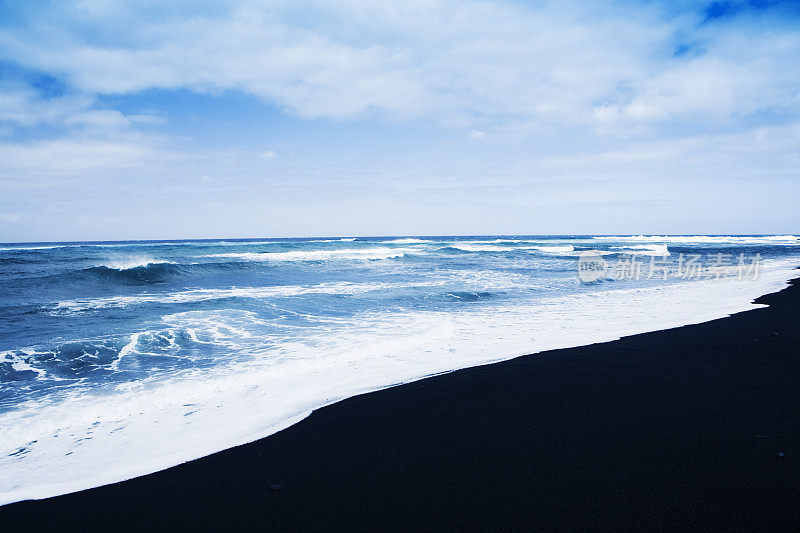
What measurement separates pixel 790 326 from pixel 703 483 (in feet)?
19.8

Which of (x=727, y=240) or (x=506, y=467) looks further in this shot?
(x=727, y=240)

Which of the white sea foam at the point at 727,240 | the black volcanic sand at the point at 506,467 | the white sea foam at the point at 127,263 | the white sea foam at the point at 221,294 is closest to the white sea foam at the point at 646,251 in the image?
the white sea foam at the point at 727,240

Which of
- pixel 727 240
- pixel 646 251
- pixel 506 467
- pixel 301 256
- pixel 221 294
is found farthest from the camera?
pixel 727 240

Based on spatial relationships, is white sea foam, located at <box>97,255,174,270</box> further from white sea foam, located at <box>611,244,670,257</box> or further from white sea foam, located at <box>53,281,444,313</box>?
white sea foam, located at <box>611,244,670,257</box>

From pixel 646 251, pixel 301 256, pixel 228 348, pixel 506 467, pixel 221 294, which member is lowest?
pixel 301 256

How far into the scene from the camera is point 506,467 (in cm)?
271

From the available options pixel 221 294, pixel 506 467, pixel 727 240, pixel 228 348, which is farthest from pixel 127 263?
pixel 727 240

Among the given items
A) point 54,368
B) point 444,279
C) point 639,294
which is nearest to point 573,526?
point 54,368

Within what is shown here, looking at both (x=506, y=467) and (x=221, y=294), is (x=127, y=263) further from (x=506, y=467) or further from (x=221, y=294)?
(x=506, y=467)

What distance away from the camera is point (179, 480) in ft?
9.33

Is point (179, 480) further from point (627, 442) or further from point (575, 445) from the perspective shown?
point (627, 442)

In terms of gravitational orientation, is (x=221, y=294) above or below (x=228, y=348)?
below

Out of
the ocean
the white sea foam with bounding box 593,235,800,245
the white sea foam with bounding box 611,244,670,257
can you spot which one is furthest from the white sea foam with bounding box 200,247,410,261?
the white sea foam with bounding box 593,235,800,245

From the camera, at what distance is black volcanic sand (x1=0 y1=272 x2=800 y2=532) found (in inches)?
89.7
